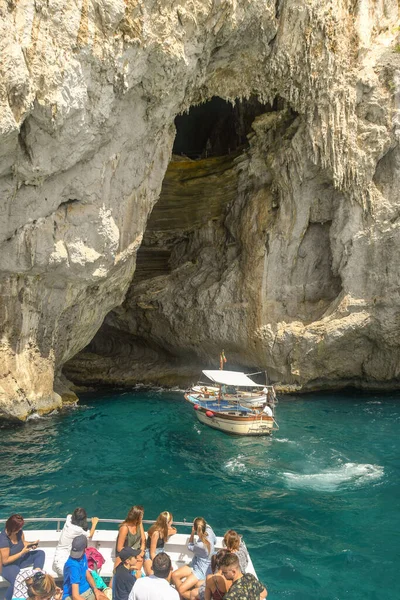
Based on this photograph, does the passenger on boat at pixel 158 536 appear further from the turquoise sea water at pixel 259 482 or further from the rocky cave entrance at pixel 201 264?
the rocky cave entrance at pixel 201 264

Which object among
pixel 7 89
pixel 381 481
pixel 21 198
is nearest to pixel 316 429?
pixel 381 481

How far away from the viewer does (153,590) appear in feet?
18.0

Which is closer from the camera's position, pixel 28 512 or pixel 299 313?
pixel 28 512

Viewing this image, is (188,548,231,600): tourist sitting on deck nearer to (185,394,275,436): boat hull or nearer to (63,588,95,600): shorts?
(63,588,95,600): shorts

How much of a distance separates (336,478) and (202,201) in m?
17.3

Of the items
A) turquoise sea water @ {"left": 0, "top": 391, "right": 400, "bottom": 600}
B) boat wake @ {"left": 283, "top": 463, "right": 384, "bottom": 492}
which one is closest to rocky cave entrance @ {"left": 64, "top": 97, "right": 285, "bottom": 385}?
turquoise sea water @ {"left": 0, "top": 391, "right": 400, "bottom": 600}

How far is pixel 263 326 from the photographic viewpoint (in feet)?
82.4

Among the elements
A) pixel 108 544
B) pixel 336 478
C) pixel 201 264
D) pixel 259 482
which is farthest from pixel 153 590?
pixel 201 264

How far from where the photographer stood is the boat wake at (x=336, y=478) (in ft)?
43.0

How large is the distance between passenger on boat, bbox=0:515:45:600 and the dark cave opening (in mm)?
23929

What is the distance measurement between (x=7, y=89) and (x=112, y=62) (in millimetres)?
3672

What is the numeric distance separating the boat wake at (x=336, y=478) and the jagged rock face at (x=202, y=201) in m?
10.0

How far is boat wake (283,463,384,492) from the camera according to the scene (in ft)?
43.0

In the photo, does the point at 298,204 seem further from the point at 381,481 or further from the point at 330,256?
the point at 381,481
